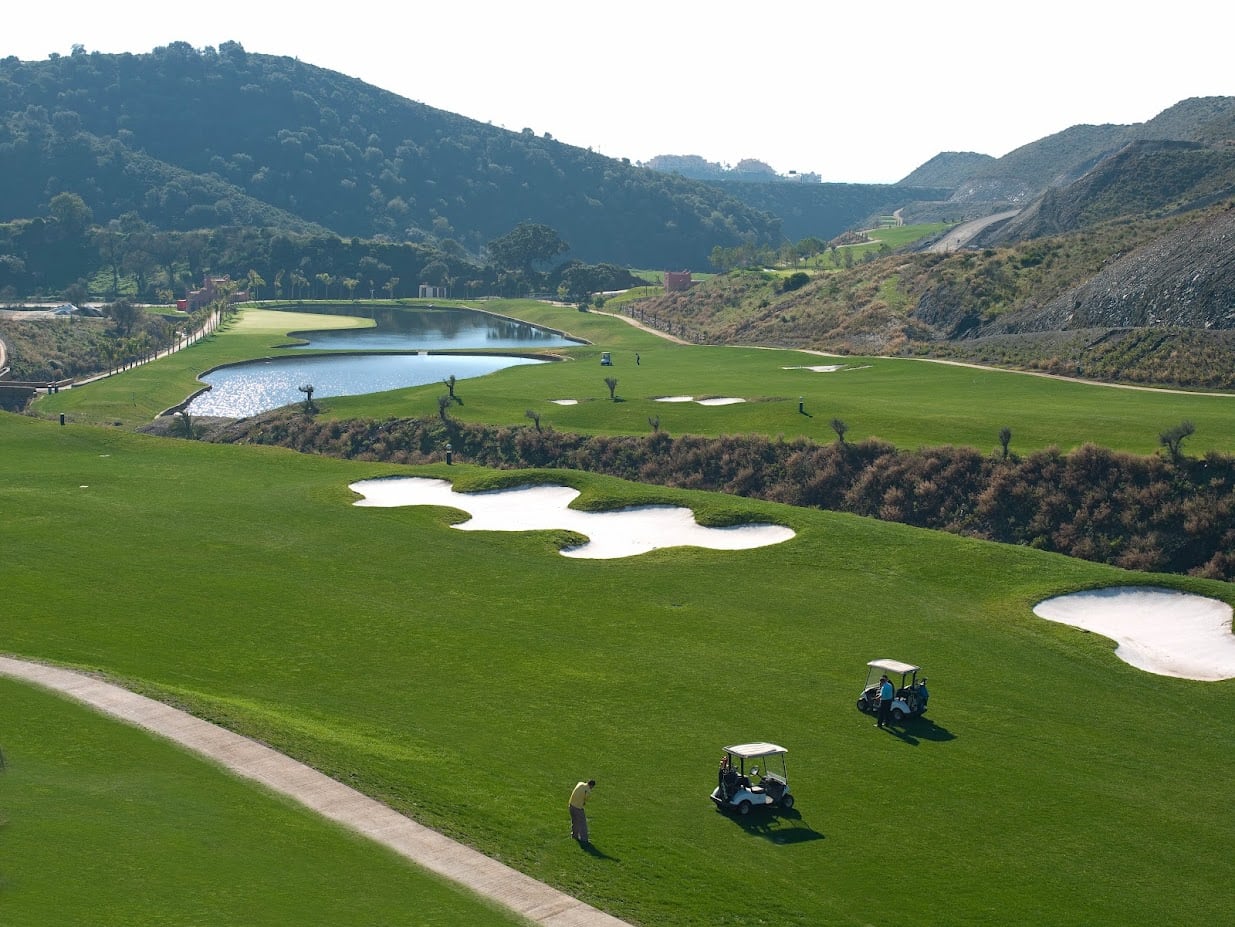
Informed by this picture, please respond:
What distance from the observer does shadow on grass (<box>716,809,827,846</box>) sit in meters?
24.8

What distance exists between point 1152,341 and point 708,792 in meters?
66.6

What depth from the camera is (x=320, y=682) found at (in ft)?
105

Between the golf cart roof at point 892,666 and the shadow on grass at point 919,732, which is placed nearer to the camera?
the shadow on grass at point 919,732

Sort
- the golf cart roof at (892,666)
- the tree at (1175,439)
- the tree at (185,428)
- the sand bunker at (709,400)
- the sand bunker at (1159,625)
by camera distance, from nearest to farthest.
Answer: the golf cart roof at (892,666) → the sand bunker at (1159,625) → the tree at (1175,439) → the sand bunker at (709,400) → the tree at (185,428)

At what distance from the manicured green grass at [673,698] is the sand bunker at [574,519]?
3.62 ft

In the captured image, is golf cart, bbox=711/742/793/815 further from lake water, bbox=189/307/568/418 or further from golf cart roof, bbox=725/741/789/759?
lake water, bbox=189/307/568/418

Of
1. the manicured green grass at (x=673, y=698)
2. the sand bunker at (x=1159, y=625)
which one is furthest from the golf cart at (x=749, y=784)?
the sand bunker at (x=1159, y=625)

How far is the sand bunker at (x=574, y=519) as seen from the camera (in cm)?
4584

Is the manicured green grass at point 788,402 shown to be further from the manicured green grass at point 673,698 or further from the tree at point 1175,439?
the manicured green grass at point 673,698

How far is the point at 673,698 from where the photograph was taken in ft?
103

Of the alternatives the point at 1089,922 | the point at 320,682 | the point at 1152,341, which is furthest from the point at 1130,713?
the point at 1152,341

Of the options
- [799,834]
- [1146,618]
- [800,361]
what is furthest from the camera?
[800,361]

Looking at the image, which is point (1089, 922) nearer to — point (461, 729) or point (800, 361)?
point (461, 729)

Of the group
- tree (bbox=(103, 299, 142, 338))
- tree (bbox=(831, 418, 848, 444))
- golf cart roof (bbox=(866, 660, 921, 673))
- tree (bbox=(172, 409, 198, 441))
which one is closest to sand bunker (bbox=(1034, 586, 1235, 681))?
golf cart roof (bbox=(866, 660, 921, 673))
